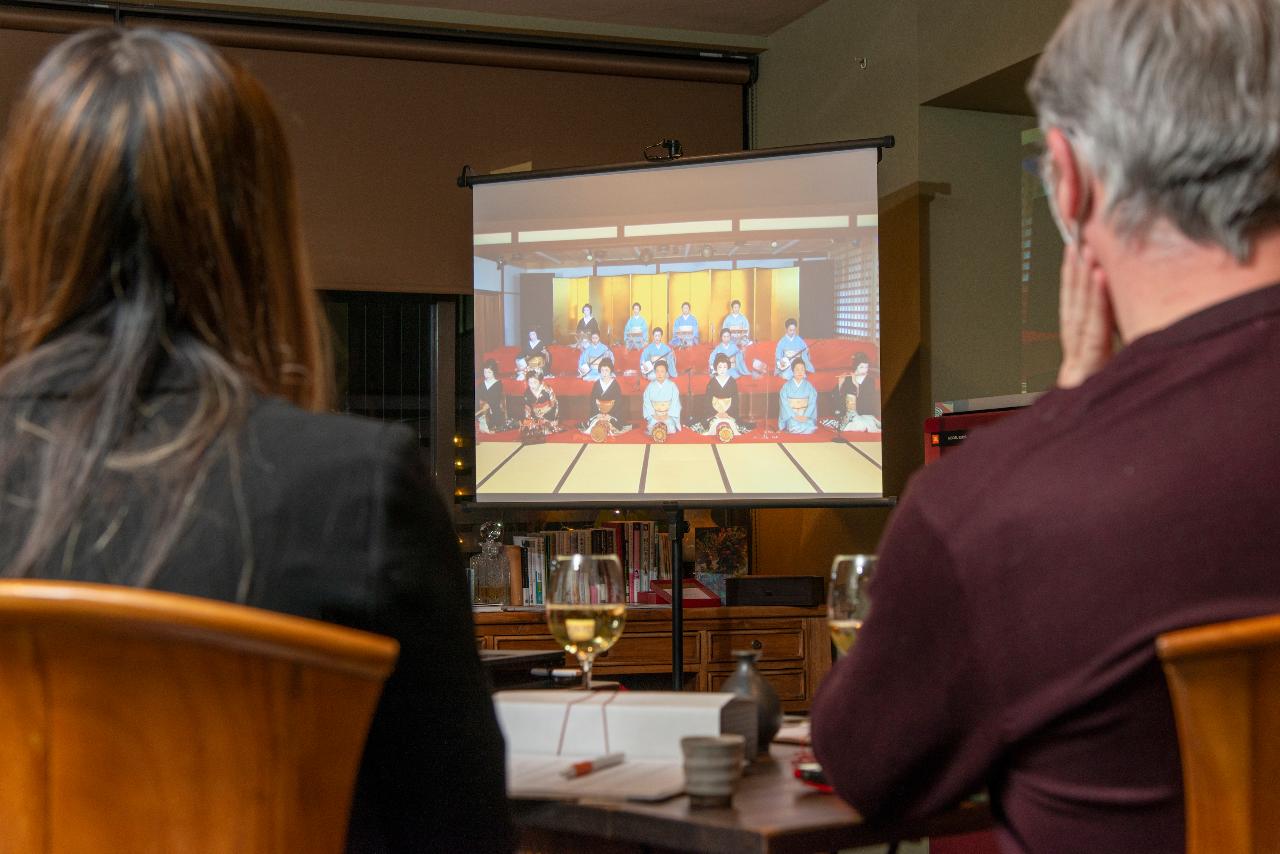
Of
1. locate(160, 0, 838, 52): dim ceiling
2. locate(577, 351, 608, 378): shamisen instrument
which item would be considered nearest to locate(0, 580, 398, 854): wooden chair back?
locate(577, 351, 608, 378): shamisen instrument

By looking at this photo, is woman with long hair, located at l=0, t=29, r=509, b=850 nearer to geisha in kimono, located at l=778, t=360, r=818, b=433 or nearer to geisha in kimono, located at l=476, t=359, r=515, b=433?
geisha in kimono, located at l=778, t=360, r=818, b=433

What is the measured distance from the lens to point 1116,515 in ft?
3.13

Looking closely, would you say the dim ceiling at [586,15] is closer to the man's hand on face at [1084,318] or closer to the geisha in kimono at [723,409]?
the geisha in kimono at [723,409]

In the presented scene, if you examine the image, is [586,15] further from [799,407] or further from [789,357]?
[799,407]

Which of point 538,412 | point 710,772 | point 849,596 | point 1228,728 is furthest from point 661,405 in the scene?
point 1228,728

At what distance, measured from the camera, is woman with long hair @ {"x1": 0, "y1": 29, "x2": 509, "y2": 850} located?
93 cm

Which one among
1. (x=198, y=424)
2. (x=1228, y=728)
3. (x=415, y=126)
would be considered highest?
(x=415, y=126)

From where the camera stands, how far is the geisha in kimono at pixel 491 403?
4.80 meters

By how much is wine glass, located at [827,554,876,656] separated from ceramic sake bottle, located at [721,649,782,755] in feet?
0.34

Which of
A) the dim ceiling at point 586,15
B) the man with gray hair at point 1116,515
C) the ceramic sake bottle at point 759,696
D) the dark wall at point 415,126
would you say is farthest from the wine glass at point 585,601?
the dim ceiling at point 586,15

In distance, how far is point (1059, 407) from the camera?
1.02m

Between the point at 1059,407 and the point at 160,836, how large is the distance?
71 cm

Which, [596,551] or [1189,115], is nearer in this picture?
[1189,115]

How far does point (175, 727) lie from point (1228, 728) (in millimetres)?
715
